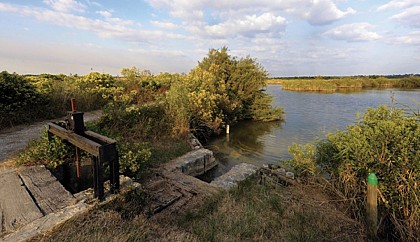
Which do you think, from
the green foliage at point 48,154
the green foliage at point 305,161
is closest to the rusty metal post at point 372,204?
the green foliage at point 305,161

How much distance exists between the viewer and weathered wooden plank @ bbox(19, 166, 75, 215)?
3.08 m

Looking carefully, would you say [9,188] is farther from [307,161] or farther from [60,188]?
[307,161]

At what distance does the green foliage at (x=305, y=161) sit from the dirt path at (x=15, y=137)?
6516 millimetres

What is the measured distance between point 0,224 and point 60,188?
0.91m

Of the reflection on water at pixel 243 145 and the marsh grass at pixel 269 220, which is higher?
the marsh grass at pixel 269 220

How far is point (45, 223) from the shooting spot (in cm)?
261

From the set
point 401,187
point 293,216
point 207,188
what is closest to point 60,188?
point 207,188

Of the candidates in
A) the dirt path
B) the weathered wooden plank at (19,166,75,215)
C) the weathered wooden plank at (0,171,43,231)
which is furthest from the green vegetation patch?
the dirt path

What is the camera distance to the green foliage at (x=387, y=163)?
344 cm

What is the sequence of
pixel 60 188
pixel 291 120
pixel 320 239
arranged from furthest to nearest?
pixel 291 120 < pixel 60 188 < pixel 320 239

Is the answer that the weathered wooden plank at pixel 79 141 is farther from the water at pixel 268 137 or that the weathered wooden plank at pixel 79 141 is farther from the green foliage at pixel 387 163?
the water at pixel 268 137

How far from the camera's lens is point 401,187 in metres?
→ 3.54

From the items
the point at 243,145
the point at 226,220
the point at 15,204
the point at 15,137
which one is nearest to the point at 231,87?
the point at 243,145

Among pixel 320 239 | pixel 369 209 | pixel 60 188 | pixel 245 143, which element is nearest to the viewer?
pixel 320 239
